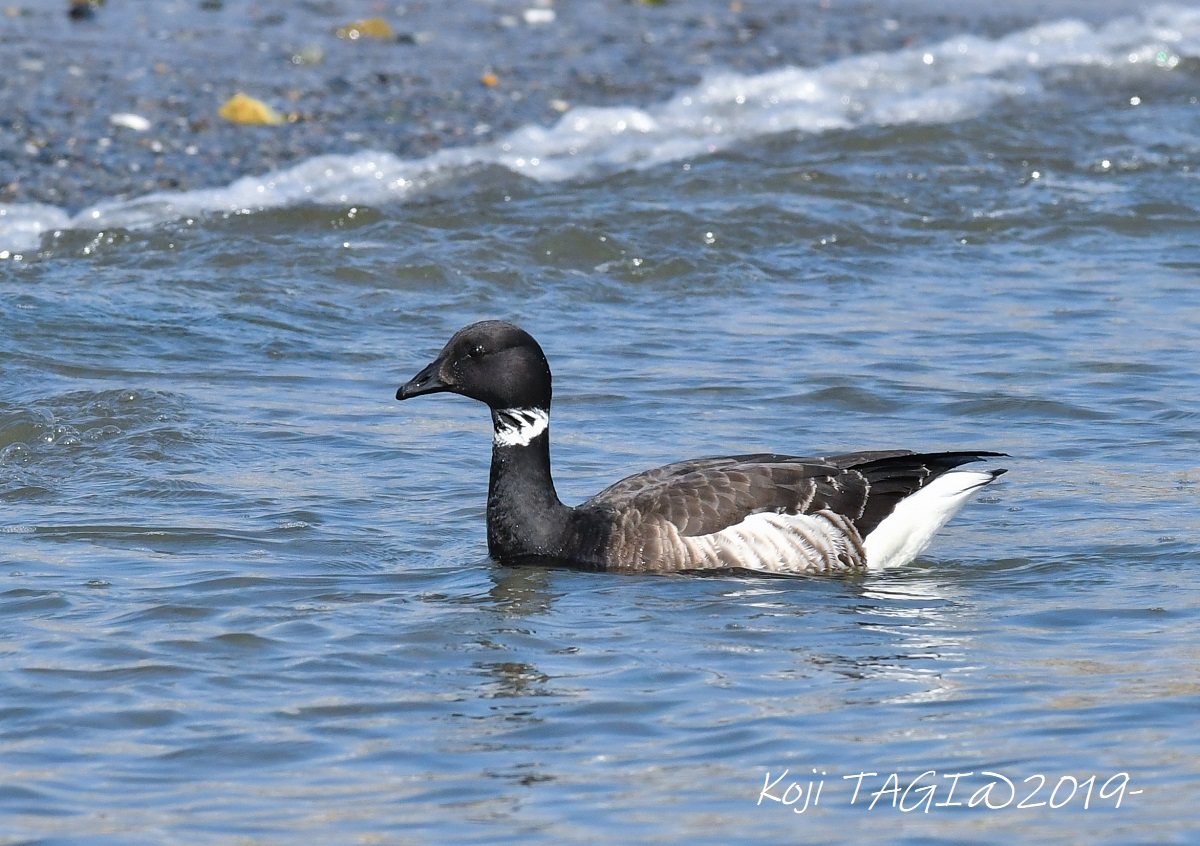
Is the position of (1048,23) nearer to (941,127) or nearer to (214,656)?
(941,127)

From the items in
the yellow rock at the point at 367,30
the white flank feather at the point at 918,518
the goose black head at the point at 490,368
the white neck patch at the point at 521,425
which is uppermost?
the yellow rock at the point at 367,30

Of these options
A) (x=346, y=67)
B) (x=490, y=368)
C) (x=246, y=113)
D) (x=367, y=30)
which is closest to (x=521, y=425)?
(x=490, y=368)

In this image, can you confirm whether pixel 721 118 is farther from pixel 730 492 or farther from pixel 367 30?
pixel 730 492

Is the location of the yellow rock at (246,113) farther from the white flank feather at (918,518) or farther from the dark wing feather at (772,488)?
the white flank feather at (918,518)

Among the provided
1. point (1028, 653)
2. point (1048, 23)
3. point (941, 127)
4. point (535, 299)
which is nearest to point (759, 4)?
point (1048, 23)

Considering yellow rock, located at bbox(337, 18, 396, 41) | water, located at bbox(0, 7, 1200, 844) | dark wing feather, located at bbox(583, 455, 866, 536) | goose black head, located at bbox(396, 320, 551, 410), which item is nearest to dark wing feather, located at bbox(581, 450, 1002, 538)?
dark wing feather, located at bbox(583, 455, 866, 536)

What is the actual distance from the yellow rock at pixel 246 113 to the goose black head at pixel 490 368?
10349 mm

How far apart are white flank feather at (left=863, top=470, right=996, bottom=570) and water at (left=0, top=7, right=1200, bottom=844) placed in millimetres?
153

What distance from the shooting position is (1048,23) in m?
25.0

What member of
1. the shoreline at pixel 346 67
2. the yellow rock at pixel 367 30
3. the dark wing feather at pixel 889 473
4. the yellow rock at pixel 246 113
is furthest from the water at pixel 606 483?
the yellow rock at pixel 367 30

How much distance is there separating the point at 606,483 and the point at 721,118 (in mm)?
10173

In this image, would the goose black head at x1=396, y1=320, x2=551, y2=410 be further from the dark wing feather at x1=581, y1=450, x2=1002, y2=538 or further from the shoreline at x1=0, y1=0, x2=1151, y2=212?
the shoreline at x1=0, y1=0, x2=1151, y2=212

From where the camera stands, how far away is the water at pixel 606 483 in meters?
6.00

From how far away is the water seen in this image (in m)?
6.00
